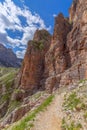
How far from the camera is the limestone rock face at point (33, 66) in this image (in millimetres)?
109125

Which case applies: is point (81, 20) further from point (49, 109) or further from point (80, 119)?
point (80, 119)

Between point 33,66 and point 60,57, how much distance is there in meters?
19.0

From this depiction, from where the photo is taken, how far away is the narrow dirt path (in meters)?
38.3

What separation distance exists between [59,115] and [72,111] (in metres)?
2.45

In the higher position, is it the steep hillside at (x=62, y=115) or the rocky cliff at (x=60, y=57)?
the rocky cliff at (x=60, y=57)

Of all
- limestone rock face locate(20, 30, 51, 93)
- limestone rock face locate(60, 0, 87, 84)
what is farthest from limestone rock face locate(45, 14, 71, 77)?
limestone rock face locate(20, 30, 51, 93)

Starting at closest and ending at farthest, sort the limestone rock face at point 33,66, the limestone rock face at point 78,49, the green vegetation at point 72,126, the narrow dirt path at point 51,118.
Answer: the green vegetation at point 72,126 < the narrow dirt path at point 51,118 < the limestone rock face at point 78,49 < the limestone rock face at point 33,66

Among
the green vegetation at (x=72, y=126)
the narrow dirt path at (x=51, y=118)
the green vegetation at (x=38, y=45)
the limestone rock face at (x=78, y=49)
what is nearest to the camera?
the green vegetation at (x=72, y=126)

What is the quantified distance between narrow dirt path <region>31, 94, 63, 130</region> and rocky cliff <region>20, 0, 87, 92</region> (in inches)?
1222

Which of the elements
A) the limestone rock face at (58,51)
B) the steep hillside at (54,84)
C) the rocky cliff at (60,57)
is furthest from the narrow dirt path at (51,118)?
the limestone rock face at (58,51)

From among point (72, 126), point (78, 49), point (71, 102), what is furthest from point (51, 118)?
point (78, 49)

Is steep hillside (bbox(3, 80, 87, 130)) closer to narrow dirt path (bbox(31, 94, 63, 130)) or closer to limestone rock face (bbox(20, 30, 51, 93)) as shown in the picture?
narrow dirt path (bbox(31, 94, 63, 130))

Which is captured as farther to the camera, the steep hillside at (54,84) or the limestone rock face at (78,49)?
the limestone rock face at (78,49)

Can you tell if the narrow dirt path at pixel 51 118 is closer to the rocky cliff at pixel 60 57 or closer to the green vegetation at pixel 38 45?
the rocky cliff at pixel 60 57
